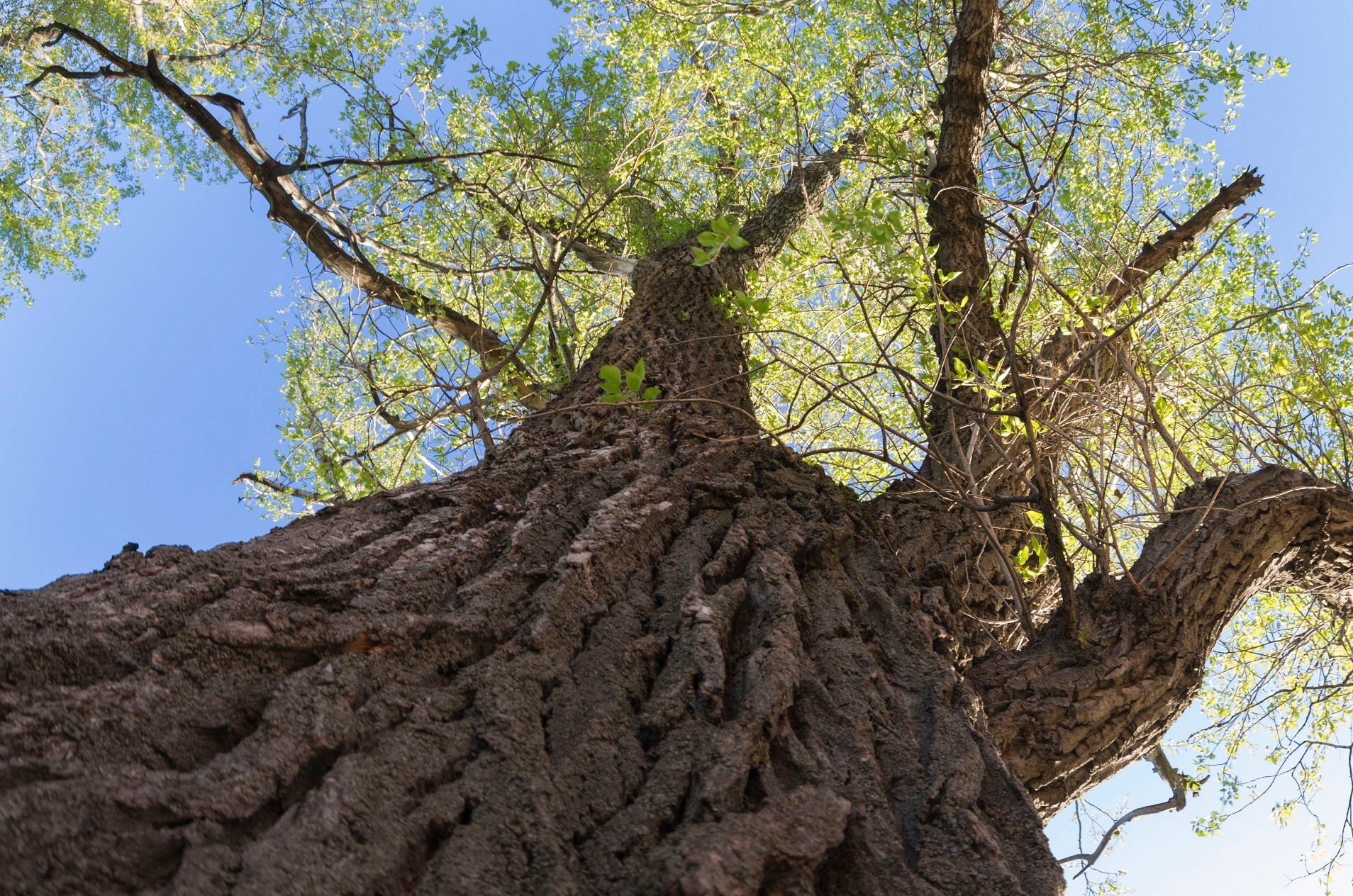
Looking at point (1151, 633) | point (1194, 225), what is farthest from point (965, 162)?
point (1151, 633)

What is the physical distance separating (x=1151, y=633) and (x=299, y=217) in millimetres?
4739

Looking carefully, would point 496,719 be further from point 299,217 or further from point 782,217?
point 782,217

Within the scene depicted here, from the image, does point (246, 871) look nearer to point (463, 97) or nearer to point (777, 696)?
point (777, 696)

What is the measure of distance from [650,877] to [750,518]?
4.17 feet

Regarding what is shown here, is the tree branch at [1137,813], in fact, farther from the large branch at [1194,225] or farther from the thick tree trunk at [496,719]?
the large branch at [1194,225]

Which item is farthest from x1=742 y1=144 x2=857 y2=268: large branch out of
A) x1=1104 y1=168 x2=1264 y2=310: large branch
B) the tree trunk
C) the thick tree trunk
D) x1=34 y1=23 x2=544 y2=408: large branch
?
the thick tree trunk

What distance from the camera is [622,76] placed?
750cm

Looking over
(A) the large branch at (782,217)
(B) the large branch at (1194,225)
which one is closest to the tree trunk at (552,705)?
(B) the large branch at (1194,225)

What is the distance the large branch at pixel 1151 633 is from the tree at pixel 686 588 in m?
0.01

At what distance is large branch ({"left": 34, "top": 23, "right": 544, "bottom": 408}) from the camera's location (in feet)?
14.6

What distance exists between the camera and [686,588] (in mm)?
1921

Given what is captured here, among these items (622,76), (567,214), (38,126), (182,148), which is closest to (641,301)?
(567,214)

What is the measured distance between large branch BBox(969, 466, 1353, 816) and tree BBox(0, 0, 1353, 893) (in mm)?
15

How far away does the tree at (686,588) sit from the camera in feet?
3.84
